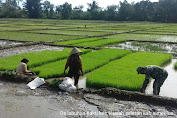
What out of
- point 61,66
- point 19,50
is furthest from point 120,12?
point 61,66

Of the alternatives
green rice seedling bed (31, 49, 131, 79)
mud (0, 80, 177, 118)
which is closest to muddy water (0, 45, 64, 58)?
green rice seedling bed (31, 49, 131, 79)

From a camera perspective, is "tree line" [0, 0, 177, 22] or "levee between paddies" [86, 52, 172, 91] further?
"tree line" [0, 0, 177, 22]

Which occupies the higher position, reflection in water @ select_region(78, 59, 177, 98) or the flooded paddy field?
reflection in water @ select_region(78, 59, 177, 98)

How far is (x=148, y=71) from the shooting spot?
196 inches

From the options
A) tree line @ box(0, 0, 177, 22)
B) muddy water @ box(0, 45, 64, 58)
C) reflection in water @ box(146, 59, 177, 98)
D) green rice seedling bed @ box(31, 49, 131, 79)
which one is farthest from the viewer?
tree line @ box(0, 0, 177, 22)

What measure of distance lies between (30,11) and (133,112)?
63.8 m

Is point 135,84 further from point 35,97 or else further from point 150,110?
point 35,97

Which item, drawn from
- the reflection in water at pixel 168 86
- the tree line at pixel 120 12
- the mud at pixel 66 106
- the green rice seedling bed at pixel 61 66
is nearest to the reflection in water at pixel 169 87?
the reflection in water at pixel 168 86

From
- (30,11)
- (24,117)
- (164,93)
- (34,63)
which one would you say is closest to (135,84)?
(164,93)

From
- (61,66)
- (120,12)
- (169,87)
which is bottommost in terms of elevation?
(169,87)

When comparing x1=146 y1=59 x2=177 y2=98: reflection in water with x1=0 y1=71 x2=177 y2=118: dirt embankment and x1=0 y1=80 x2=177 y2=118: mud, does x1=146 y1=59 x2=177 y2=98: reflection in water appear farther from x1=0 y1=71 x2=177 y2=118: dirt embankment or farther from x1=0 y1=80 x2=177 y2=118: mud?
x1=0 y1=80 x2=177 y2=118: mud

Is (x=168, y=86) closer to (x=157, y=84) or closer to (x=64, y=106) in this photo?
(x=157, y=84)

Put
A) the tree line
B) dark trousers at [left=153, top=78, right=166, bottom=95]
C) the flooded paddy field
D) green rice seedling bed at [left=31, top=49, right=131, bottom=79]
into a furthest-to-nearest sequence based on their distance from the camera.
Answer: the tree line → green rice seedling bed at [left=31, top=49, right=131, bottom=79] → dark trousers at [left=153, top=78, right=166, bottom=95] → the flooded paddy field

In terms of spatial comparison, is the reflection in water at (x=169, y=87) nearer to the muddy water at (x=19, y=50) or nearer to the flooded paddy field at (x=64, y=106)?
the flooded paddy field at (x=64, y=106)
